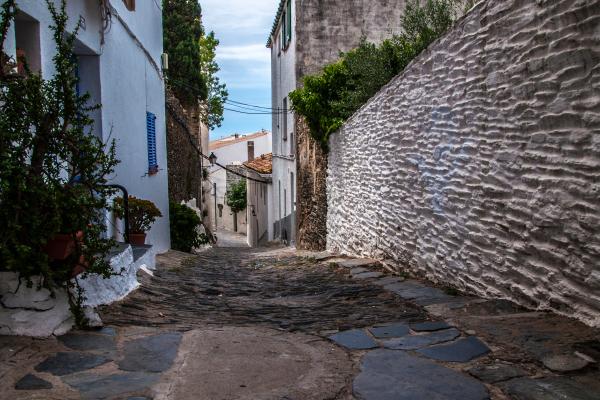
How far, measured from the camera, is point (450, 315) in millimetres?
4312

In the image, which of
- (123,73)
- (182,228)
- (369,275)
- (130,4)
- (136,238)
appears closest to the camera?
(369,275)

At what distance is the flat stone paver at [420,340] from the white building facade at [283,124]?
12335 mm

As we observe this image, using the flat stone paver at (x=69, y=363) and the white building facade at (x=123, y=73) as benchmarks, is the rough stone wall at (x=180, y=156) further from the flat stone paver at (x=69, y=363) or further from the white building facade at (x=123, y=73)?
the flat stone paver at (x=69, y=363)

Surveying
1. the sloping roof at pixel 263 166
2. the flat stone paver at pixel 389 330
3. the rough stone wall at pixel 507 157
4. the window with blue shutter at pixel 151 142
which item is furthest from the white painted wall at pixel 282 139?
the flat stone paver at pixel 389 330

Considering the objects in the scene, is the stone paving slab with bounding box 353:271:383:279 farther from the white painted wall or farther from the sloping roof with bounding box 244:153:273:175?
the sloping roof with bounding box 244:153:273:175

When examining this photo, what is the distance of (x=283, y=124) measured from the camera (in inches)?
748

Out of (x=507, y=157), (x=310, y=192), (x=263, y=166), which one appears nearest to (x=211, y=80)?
(x=263, y=166)

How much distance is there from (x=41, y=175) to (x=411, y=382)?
2447mm

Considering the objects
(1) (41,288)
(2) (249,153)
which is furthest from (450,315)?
(2) (249,153)

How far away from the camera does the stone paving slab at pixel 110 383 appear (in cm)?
282

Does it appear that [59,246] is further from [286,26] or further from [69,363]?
[286,26]

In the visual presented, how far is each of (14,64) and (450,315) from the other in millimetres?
3453

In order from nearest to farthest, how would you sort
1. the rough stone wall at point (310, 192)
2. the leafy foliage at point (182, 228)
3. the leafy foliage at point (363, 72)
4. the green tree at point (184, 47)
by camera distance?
1. the leafy foliage at point (363, 72)
2. the rough stone wall at point (310, 192)
3. the leafy foliage at point (182, 228)
4. the green tree at point (184, 47)

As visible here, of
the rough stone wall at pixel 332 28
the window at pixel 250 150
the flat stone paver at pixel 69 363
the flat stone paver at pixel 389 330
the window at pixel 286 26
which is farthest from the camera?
the window at pixel 250 150
